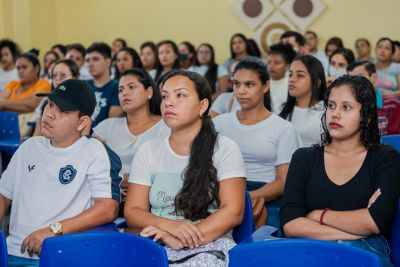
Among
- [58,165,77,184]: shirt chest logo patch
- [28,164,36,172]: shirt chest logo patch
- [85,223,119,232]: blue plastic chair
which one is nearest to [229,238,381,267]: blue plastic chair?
[85,223,119,232]: blue plastic chair

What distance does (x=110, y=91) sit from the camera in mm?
4191

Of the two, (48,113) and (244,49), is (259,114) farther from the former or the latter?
(244,49)

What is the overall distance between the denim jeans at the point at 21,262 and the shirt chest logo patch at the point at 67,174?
0.33 meters

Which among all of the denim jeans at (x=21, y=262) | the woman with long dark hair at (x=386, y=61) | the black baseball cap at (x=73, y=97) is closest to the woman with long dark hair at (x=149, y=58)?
the woman with long dark hair at (x=386, y=61)

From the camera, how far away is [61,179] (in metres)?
2.27

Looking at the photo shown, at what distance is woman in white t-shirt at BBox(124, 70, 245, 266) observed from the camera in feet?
6.77

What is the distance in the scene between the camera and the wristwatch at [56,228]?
7.01ft

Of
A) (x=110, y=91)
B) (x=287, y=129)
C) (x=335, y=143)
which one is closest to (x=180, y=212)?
(x=335, y=143)

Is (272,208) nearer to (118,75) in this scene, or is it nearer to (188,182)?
(188,182)

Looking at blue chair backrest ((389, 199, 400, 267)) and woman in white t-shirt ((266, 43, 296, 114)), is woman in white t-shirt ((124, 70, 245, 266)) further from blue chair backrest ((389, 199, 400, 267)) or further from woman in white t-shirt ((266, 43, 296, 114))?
woman in white t-shirt ((266, 43, 296, 114))

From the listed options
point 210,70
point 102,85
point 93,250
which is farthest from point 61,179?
point 210,70

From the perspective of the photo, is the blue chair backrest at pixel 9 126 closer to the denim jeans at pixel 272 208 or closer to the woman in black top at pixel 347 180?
the denim jeans at pixel 272 208

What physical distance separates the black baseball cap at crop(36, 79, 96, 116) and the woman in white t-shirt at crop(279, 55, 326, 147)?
1.47 meters

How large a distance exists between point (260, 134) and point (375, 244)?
1065 millimetres
